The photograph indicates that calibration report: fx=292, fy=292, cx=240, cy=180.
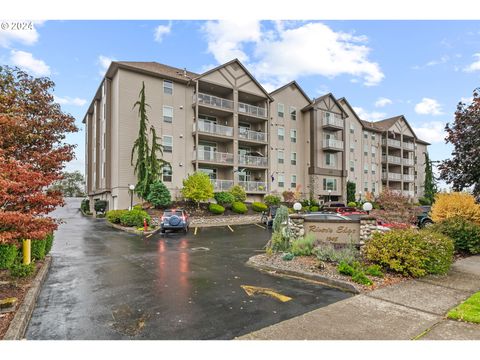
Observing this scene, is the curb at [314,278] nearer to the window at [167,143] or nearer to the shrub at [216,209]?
the shrub at [216,209]

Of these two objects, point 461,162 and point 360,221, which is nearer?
point 360,221

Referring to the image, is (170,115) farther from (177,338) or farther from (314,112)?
(177,338)

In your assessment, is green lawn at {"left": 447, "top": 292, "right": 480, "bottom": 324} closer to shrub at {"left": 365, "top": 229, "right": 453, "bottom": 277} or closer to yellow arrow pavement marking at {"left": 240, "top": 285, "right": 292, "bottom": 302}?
shrub at {"left": 365, "top": 229, "right": 453, "bottom": 277}

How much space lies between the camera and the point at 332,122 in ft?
121

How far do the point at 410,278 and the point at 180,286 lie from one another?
5.84 meters

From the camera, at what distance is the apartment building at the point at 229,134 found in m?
26.4

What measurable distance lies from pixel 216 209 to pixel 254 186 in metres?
7.17

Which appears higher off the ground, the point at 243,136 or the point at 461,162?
the point at 243,136

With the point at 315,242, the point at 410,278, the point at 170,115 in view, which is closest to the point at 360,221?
the point at 315,242

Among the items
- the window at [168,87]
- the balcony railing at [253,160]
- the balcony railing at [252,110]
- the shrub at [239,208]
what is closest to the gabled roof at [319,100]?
the balcony railing at [252,110]

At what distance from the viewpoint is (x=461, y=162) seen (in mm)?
12469

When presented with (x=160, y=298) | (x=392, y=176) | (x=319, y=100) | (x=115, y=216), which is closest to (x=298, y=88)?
(x=319, y=100)

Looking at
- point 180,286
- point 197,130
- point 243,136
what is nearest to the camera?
point 180,286

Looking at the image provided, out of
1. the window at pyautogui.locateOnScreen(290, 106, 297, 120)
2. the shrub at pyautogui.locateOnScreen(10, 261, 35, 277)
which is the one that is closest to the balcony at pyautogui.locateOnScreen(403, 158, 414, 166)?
the window at pyautogui.locateOnScreen(290, 106, 297, 120)
